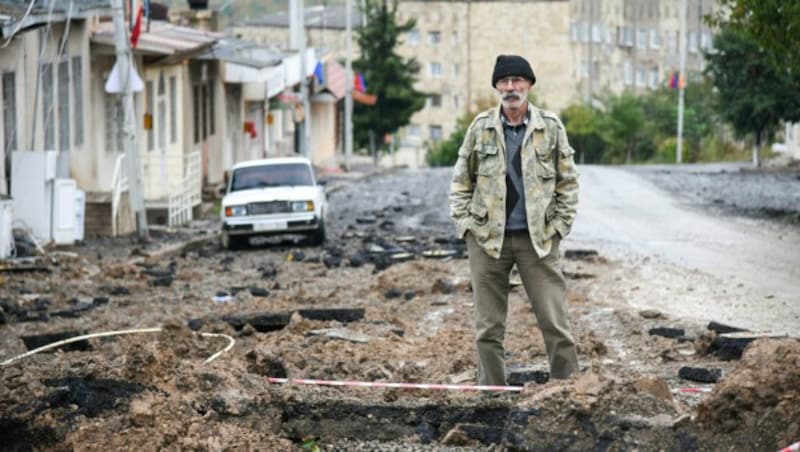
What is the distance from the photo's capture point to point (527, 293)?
29.0 feet

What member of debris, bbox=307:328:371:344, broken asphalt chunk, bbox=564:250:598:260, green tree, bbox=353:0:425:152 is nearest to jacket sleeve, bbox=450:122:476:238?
debris, bbox=307:328:371:344

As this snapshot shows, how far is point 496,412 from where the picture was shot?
845 centimetres

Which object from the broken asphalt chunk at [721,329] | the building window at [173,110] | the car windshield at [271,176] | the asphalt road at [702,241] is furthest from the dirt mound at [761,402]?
the building window at [173,110]

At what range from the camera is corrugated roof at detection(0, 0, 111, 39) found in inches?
872

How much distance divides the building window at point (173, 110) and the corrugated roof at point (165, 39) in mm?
1449

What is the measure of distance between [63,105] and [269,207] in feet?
16.1

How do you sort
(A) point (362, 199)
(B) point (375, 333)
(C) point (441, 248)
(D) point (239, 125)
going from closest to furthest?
(B) point (375, 333) < (C) point (441, 248) < (A) point (362, 199) < (D) point (239, 125)

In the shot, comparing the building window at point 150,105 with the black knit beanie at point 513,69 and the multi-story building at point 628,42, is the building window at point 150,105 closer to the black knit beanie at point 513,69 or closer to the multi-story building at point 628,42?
the black knit beanie at point 513,69

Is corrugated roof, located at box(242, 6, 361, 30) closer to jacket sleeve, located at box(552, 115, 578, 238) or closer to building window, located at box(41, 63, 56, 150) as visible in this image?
building window, located at box(41, 63, 56, 150)

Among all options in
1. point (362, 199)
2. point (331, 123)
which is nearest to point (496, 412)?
point (362, 199)

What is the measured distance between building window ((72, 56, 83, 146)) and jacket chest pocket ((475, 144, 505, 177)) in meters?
22.0

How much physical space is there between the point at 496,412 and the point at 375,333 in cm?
476

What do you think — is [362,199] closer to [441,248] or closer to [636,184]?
[636,184]

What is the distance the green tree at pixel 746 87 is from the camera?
6222cm
